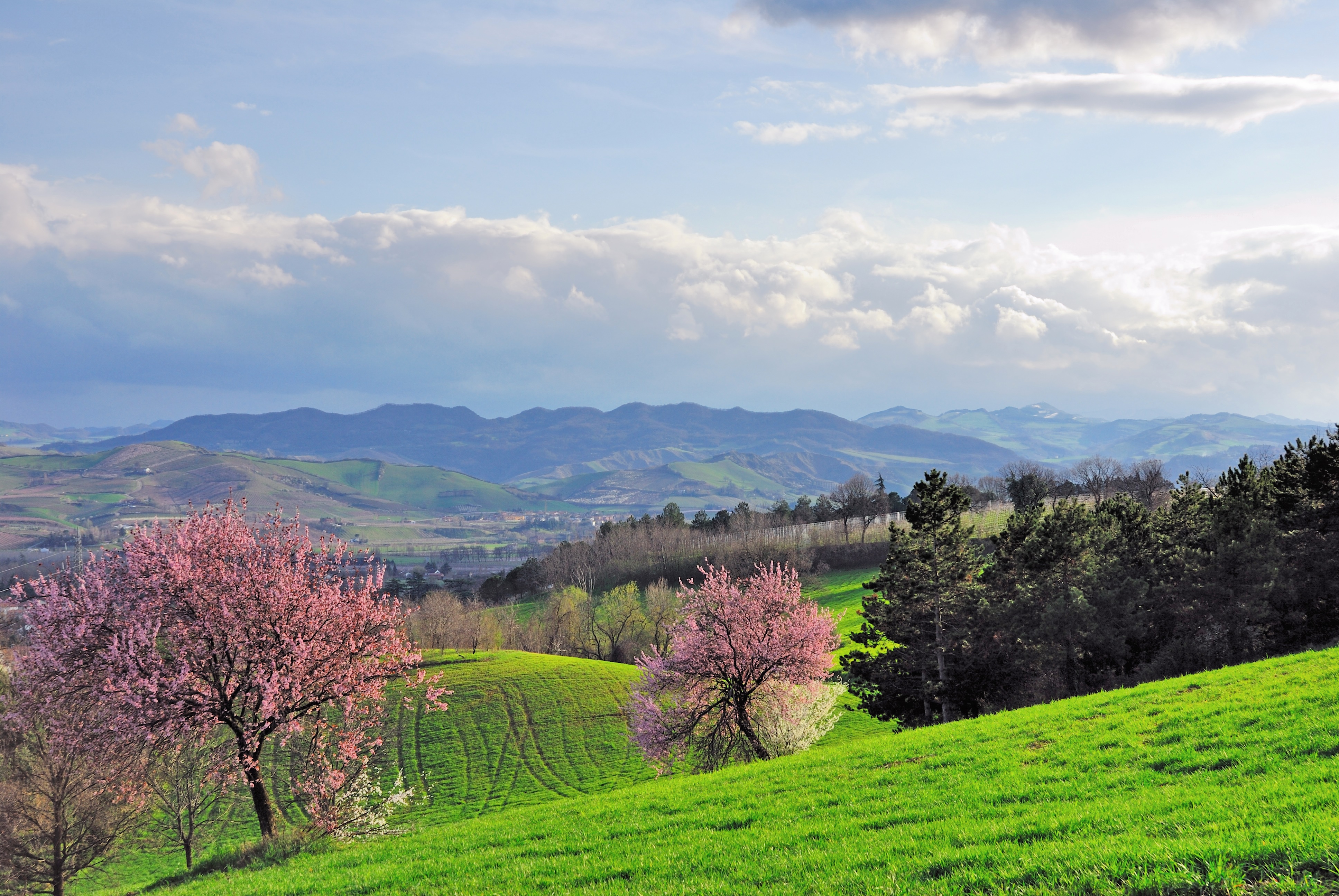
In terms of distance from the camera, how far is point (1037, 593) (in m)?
52.2

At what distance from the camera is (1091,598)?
50.7 metres

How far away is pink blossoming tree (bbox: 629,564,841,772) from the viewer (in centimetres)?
4284

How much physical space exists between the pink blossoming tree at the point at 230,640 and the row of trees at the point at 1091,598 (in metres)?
36.8

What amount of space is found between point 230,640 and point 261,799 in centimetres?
707

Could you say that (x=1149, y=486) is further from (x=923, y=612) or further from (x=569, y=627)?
(x=923, y=612)

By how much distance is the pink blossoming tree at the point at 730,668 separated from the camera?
141 feet

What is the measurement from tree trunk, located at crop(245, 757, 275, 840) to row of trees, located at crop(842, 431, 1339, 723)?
3878 centimetres

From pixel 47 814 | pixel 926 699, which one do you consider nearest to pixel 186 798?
pixel 47 814

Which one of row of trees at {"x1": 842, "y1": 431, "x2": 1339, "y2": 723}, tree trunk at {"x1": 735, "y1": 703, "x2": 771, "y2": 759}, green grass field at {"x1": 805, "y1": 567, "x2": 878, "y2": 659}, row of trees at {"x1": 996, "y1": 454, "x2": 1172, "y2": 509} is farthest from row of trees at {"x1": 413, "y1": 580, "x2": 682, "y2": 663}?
tree trunk at {"x1": 735, "y1": 703, "x2": 771, "y2": 759}

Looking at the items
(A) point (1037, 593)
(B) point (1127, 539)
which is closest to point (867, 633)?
(A) point (1037, 593)

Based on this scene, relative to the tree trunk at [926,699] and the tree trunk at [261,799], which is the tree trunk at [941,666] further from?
the tree trunk at [261,799]

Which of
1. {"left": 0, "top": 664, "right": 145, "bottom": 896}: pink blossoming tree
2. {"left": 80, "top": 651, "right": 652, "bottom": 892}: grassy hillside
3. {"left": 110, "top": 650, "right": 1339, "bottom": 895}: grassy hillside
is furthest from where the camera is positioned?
{"left": 80, "top": 651, "right": 652, "bottom": 892}: grassy hillside

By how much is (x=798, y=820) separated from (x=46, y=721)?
2618 centimetres

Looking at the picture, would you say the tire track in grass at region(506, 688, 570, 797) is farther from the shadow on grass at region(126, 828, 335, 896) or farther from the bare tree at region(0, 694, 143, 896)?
the shadow on grass at region(126, 828, 335, 896)
